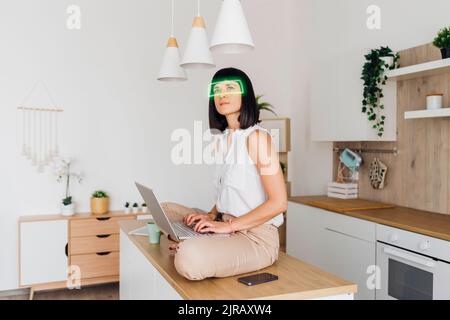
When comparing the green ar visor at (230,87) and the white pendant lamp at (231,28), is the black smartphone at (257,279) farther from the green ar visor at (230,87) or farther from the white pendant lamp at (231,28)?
the white pendant lamp at (231,28)

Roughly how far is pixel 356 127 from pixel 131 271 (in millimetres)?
2019

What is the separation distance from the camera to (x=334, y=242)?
3.17m

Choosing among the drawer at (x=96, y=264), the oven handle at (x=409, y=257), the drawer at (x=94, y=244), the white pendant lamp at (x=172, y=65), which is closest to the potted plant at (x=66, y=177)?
the drawer at (x=94, y=244)

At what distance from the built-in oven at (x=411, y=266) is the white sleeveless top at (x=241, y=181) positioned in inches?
38.0

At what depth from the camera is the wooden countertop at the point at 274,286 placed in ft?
4.50

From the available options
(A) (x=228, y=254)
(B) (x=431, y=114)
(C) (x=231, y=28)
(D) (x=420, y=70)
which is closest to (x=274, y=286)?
(A) (x=228, y=254)

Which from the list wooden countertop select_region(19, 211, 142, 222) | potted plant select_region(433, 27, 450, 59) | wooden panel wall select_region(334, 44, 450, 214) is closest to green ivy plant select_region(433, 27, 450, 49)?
potted plant select_region(433, 27, 450, 59)

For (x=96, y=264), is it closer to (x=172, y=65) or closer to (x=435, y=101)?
(x=172, y=65)

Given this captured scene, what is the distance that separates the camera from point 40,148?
380 cm

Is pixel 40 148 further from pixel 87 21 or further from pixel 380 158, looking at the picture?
pixel 380 158

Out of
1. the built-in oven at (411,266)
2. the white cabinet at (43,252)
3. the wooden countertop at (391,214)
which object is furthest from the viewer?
the white cabinet at (43,252)

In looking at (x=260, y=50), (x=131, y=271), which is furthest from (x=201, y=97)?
(x=131, y=271)

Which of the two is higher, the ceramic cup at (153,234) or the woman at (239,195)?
the woman at (239,195)

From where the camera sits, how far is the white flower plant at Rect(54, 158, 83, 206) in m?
3.78
